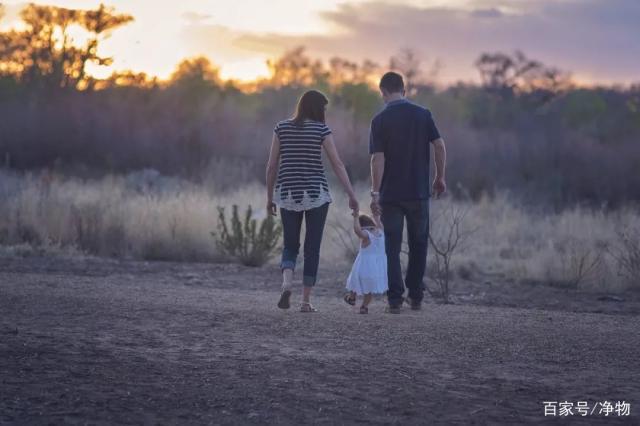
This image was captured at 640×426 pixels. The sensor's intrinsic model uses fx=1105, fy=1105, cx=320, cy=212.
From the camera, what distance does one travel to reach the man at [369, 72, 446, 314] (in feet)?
30.3

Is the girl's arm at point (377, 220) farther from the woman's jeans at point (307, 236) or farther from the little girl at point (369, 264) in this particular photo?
the woman's jeans at point (307, 236)

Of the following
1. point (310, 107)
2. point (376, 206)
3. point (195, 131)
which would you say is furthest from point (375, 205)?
point (195, 131)

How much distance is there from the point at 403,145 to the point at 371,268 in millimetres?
1062

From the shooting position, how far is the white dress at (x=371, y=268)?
9156 mm

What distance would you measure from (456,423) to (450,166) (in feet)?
83.4

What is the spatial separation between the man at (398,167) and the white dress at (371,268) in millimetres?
108

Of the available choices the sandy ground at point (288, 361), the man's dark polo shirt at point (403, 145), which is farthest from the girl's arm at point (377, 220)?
the sandy ground at point (288, 361)

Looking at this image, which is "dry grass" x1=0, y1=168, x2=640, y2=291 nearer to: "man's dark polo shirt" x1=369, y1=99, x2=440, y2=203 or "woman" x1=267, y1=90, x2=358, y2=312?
"man's dark polo shirt" x1=369, y1=99, x2=440, y2=203

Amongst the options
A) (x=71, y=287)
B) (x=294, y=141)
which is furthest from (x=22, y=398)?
(x=71, y=287)

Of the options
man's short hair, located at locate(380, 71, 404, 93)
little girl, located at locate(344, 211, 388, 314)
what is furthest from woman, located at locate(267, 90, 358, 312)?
man's short hair, located at locate(380, 71, 404, 93)

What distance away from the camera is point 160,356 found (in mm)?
6922

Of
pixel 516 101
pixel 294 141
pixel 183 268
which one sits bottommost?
pixel 183 268

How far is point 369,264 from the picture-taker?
9234mm

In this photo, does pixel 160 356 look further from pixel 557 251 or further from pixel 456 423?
pixel 557 251
